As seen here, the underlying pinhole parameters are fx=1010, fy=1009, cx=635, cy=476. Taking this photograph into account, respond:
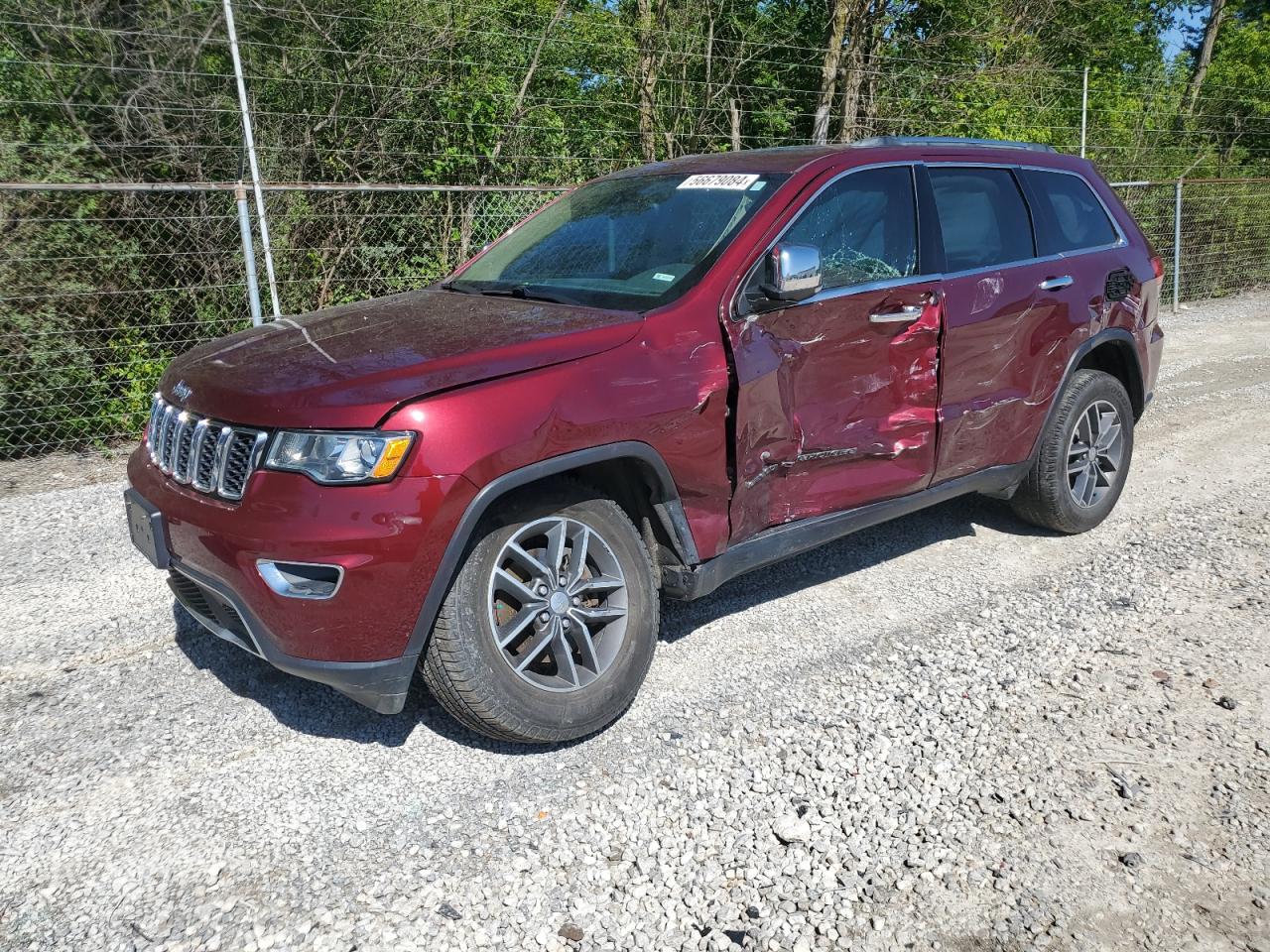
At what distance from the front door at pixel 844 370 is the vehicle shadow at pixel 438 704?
76 cm

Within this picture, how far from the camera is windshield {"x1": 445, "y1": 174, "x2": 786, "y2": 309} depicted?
3672 mm

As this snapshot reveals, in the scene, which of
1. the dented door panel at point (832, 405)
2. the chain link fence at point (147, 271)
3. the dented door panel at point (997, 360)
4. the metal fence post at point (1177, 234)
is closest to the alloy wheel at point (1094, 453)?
the dented door panel at point (997, 360)

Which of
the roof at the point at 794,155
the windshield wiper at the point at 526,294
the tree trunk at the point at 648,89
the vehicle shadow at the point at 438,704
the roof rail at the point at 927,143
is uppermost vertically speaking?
the tree trunk at the point at 648,89

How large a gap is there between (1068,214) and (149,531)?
4.40 metres

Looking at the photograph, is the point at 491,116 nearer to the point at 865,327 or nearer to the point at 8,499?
the point at 8,499

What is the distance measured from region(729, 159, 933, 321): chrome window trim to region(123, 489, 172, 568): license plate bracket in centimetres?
201

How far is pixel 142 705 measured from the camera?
3.67 metres

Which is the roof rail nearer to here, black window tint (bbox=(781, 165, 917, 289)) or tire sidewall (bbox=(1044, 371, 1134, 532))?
black window tint (bbox=(781, 165, 917, 289))

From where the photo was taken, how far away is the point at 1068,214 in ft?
16.6

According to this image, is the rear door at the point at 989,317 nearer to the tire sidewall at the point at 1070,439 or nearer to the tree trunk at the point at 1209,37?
the tire sidewall at the point at 1070,439

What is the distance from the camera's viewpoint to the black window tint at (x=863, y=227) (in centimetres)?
390

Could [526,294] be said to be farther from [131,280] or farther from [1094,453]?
[131,280]

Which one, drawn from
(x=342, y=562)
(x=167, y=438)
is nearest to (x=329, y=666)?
(x=342, y=562)

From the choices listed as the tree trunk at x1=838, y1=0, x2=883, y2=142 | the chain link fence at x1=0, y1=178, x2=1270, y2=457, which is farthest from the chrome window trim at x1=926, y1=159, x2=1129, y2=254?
the tree trunk at x1=838, y1=0, x2=883, y2=142
